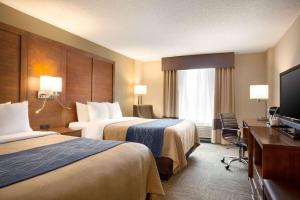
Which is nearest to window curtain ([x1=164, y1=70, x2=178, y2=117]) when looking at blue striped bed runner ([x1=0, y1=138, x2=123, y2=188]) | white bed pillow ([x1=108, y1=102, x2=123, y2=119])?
white bed pillow ([x1=108, y1=102, x2=123, y2=119])

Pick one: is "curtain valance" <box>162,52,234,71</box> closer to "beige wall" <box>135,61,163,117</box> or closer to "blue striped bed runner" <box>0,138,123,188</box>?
"beige wall" <box>135,61,163,117</box>

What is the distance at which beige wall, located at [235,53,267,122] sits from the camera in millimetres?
5094

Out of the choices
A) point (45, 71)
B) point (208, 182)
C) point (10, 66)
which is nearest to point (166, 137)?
point (208, 182)

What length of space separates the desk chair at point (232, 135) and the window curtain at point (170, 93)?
76.2 inches

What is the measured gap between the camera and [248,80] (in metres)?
5.20

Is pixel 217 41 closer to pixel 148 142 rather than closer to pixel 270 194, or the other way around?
pixel 148 142

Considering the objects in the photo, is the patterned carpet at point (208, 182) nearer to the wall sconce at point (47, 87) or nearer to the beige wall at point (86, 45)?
the wall sconce at point (47, 87)

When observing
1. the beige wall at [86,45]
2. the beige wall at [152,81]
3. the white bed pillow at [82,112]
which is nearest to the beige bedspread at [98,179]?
the white bed pillow at [82,112]

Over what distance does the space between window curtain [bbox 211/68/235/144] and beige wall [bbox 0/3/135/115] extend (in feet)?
7.99

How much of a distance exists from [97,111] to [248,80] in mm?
3938

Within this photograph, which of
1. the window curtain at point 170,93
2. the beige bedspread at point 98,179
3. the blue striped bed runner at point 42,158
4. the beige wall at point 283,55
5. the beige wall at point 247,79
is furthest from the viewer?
the window curtain at point 170,93

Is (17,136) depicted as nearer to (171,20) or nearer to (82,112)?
(82,112)

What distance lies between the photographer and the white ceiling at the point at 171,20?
103 inches

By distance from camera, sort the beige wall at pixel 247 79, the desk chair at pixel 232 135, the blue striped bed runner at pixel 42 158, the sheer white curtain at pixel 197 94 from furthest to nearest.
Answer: the sheer white curtain at pixel 197 94 < the beige wall at pixel 247 79 < the desk chair at pixel 232 135 < the blue striped bed runner at pixel 42 158
